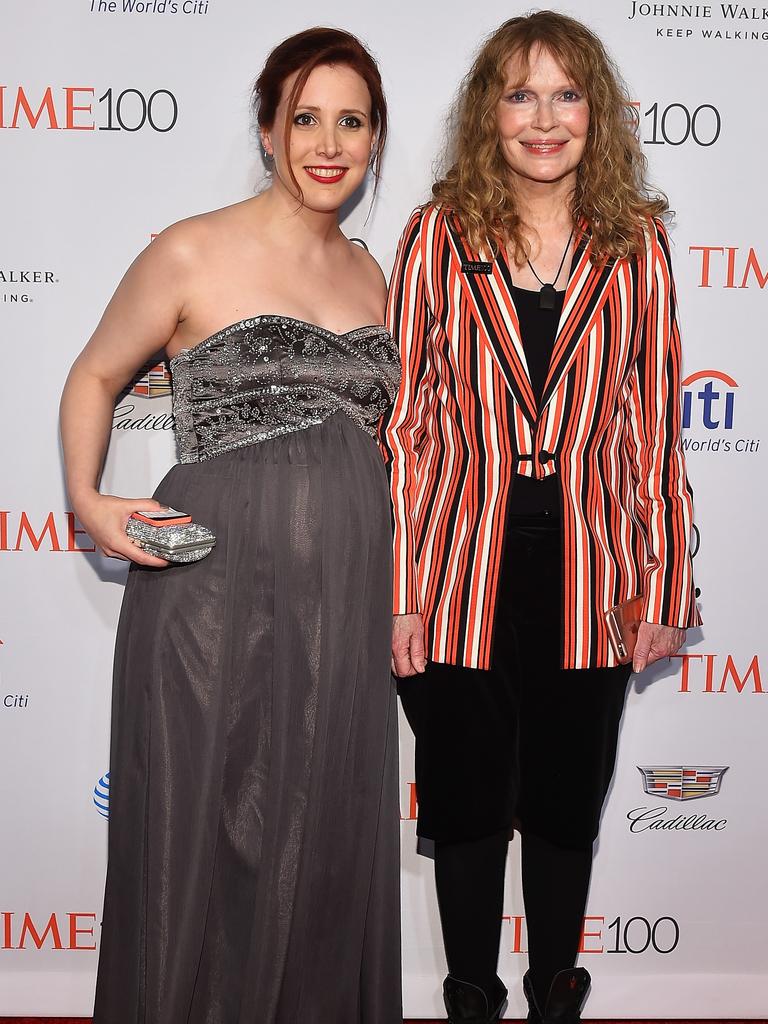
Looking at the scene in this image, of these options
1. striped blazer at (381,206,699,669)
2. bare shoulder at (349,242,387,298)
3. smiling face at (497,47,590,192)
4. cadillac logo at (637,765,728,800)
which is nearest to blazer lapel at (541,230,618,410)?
striped blazer at (381,206,699,669)

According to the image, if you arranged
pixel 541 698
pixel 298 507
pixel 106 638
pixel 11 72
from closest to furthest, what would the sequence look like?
pixel 298 507, pixel 541 698, pixel 11 72, pixel 106 638

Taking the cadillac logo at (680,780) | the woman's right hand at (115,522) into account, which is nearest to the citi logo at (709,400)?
the cadillac logo at (680,780)

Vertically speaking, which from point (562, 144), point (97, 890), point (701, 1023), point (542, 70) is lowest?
point (701, 1023)

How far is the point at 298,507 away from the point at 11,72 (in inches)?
44.8

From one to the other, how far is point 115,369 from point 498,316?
696 mm

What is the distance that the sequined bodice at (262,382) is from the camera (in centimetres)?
175

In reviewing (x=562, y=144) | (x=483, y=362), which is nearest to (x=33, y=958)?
(x=483, y=362)

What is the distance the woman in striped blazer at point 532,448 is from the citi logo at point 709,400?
1.33 ft

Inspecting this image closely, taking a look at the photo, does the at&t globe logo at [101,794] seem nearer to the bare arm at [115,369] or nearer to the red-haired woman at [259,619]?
the red-haired woman at [259,619]

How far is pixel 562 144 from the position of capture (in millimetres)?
1823

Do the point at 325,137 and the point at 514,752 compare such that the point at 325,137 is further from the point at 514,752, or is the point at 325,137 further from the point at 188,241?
the point at 514,752

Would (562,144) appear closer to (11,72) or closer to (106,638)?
(11,72)

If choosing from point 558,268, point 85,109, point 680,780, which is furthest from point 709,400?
point 85,109

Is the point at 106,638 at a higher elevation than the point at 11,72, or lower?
lower
